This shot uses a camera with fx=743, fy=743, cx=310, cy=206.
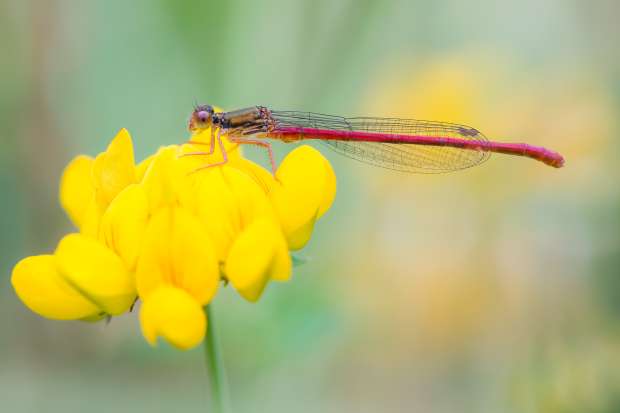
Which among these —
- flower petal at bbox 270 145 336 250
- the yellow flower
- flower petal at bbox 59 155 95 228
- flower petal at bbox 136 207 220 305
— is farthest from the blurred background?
flower petal at bbox 59 155 95 228

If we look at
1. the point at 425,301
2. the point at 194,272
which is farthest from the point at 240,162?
the point at 425,301

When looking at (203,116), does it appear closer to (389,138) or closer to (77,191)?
(77,191)

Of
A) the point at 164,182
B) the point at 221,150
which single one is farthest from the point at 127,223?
the point at 221,150

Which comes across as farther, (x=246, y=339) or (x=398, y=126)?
(x=398, y=126)

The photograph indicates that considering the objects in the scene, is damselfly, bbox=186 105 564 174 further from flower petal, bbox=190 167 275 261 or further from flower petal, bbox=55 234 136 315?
flower petal, bbox=55 234 136 315

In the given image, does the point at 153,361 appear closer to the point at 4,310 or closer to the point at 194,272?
the point at 4,310

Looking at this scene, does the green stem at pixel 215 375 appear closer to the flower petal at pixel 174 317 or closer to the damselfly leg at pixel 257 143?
the flower petal at pixel 174 317
